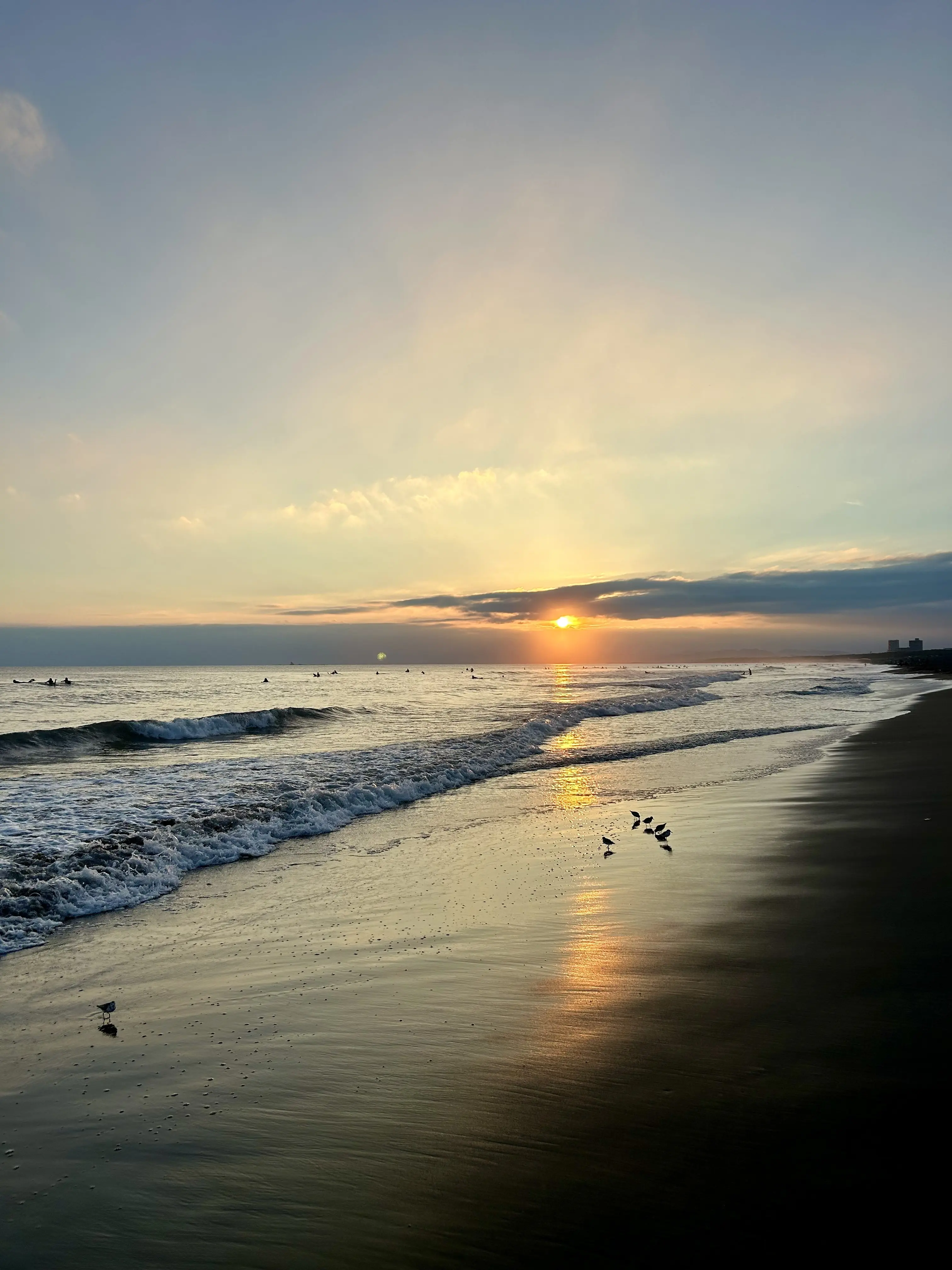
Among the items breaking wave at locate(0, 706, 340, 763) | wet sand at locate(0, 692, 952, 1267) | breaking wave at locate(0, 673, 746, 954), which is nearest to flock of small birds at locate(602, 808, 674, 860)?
wet sand at locate(0, 692, 952, 1267)

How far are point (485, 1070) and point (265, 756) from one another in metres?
20.3

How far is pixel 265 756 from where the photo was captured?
24.0 metres

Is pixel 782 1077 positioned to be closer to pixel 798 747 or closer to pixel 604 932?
pixel 604 932

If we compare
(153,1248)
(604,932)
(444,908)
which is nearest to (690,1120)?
(153,1248)

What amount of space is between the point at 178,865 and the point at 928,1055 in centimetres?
954

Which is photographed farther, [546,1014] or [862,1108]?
[546,1014]

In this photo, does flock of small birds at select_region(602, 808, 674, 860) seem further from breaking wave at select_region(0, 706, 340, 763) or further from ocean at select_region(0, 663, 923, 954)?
breaking wave at select_region(0, 706, 340, 763)

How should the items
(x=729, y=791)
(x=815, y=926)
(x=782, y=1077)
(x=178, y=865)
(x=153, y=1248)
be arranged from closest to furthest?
(x=153, y=1248), (x=782, y=1077), (x=815, y=926), (x=178, y=865), (x=729, y=791)

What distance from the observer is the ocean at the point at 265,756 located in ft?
35.1

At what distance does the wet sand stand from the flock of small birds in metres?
1.35

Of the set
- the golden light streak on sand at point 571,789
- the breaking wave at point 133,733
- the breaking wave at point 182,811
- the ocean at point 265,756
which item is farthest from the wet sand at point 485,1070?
the breaking wave at point 133,733

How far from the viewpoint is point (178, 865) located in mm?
11062

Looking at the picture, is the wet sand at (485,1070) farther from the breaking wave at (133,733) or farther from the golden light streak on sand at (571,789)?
the breaking wave at (133,733)

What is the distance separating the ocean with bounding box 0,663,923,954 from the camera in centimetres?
1069
